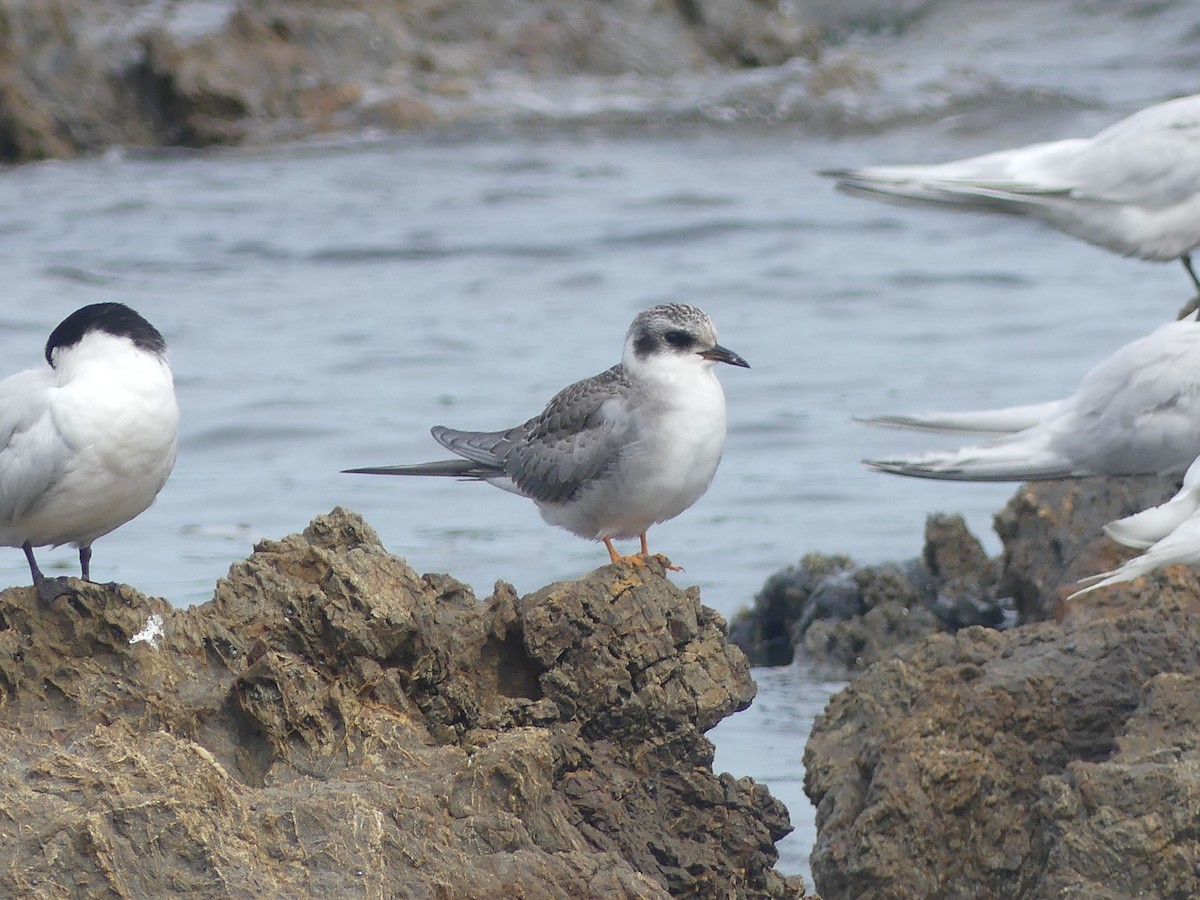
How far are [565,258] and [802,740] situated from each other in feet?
26.1

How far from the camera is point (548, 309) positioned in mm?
12977

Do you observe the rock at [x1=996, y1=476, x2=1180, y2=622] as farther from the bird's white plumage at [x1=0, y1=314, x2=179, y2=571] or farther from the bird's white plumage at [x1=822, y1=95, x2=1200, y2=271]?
the bird's white plumage at [x1=0, y1=314, x2=179, y2=571]

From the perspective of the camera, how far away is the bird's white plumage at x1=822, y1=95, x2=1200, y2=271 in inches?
317

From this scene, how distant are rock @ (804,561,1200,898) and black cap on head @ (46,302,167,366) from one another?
1.90 meters

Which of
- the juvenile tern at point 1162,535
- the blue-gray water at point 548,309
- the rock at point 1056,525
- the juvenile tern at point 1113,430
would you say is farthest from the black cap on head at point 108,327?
the rock at point 1056,525

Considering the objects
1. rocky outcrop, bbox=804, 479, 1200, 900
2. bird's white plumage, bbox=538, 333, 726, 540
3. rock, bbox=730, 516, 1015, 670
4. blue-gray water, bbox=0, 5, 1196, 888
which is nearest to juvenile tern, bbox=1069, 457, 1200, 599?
rocky outcrop, bbox=804, 479, 1200, 900

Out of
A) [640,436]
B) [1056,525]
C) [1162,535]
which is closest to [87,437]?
[640,436]

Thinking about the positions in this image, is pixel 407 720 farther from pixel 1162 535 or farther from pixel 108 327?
pixel 1162 535

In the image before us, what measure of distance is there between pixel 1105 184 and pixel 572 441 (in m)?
3.78

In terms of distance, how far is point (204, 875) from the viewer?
9.98 ft

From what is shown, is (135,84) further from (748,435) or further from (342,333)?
(748,435)

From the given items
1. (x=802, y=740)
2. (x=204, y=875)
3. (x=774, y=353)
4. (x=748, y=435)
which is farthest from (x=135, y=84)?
(x=204, y=875)

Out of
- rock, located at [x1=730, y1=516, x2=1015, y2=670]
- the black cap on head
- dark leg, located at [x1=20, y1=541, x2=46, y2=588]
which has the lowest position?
rock, located at [x1=730, y1=516, x2=1015, y2=670]

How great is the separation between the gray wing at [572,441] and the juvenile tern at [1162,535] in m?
1.22
